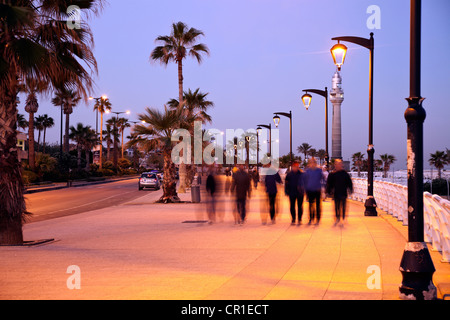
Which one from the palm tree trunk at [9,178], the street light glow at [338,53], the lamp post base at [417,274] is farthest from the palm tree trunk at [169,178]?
the lamp post base at [417,274]

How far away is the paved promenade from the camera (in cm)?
687

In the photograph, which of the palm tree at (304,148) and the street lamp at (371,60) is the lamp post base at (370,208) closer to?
the street lamp at (371,60)

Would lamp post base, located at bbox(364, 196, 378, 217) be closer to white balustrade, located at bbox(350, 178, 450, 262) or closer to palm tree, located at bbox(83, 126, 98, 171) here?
white balustrade, located at bbox(350, 178, 450, 262)

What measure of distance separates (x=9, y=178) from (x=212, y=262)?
5505 mm

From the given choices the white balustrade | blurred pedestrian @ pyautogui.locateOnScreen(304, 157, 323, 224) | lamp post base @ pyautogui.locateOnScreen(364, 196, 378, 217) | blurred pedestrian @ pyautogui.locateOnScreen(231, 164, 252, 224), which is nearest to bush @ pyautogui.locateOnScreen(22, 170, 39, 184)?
blurred pedestrian @ pyautogui.locateOnScreen(231, 164, 252, 224)

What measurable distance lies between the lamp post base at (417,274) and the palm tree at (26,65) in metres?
8.10

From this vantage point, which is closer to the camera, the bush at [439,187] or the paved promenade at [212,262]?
the paved promenade at [212,262]

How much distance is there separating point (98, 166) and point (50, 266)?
75.2 m

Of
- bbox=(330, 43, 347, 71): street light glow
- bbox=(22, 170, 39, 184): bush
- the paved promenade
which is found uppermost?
bbox=(330, 43, 347, 71): street light glow

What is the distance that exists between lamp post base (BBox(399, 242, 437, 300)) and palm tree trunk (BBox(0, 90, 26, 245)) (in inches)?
351

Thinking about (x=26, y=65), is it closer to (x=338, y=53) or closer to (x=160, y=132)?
(x=338, y=53)

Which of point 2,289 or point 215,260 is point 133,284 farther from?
point 215,260

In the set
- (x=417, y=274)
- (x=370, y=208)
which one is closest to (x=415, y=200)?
(x=417, y=274)

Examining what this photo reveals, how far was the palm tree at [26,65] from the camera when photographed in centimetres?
1084
